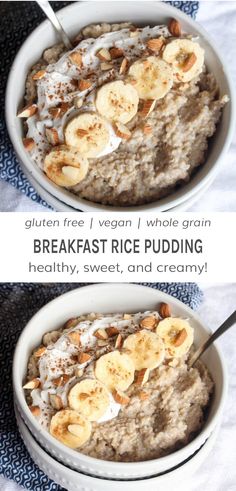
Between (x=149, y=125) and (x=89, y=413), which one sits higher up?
(x=149, y=125)

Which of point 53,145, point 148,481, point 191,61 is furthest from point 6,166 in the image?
point 148,481

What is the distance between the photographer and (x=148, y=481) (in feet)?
2.29

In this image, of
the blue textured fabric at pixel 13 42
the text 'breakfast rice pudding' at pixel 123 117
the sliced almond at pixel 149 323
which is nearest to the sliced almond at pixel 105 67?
the text 'breakfast rice pudding' at pixel 123 117

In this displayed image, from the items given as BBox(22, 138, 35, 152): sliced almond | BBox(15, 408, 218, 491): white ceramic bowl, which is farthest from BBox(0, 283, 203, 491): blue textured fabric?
BBox(22, 138, 35, 152): sliced almond

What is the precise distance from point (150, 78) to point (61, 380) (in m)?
0.26

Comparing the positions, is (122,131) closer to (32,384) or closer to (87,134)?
(87,134)

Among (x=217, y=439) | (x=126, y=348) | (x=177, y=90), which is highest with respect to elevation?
(x=177, y=90)

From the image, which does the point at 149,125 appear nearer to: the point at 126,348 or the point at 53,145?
the point at 53,145

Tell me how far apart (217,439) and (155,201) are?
22 cm

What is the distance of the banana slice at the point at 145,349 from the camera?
740mm

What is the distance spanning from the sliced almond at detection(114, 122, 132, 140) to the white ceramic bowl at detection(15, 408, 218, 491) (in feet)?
0.78

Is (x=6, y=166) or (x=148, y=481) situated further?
(x=6, y=166)

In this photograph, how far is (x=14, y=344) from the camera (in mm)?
828

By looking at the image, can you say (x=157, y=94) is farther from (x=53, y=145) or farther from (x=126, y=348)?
(x=126, y=348)
